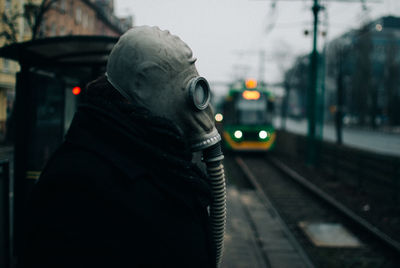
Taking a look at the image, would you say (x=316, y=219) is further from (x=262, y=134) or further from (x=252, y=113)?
(x=252, y=113)

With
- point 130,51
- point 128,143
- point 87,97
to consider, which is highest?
point 130,51

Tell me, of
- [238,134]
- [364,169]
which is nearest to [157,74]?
[364,169]

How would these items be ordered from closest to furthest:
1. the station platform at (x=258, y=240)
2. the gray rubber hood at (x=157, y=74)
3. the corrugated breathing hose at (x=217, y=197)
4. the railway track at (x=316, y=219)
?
the gray rubber hood at (x=157, y=74)
the corrugated breathing hose at (x=217, y=197)
the station platform at (x=258, y=240)
the railway track at (x=316, y=219)

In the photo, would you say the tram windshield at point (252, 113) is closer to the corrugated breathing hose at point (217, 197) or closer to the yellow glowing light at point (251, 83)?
the yellow glowing light at point (251, 83)

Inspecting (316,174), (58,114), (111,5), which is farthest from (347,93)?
(58,114)

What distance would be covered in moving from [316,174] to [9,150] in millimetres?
10895

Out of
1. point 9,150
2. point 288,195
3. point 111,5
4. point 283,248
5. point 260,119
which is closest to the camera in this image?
point 9,150

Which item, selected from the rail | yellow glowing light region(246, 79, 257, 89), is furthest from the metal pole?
yellow glowing light region(246, 79, 257, 89)

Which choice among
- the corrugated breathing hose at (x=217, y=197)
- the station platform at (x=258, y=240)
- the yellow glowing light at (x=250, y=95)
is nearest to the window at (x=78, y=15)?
the yellow glowing light at (x=250, y=95)

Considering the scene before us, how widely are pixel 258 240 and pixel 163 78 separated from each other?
5.86 metres

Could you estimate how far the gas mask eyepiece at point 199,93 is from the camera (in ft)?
4.06

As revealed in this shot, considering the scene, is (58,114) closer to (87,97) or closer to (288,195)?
(87,97)

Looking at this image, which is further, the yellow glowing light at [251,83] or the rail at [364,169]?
the yellow glowing light at [251,83]

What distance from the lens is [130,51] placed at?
4.00 feet
